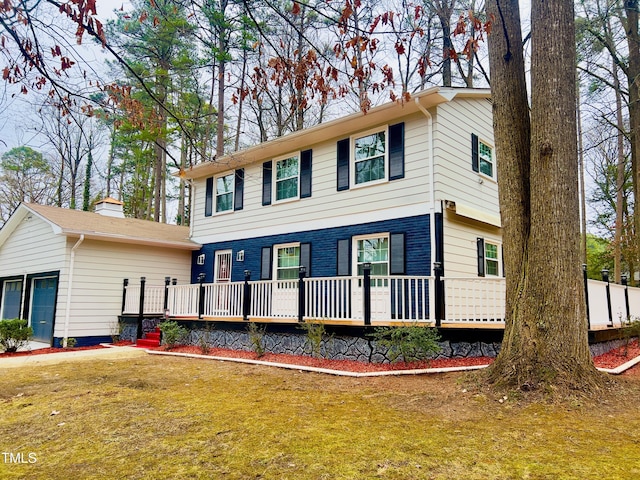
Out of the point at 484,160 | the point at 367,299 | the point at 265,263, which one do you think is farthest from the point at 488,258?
the point at 265,263

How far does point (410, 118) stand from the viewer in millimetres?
9398

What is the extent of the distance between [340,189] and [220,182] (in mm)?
5080

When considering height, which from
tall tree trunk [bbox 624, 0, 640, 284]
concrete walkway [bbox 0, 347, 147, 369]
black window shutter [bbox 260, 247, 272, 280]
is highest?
tall tree trunk [bbox 624, 0, 640, 284]

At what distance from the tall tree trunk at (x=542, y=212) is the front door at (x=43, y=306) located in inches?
457

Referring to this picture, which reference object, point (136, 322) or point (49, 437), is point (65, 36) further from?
point (136, 322)

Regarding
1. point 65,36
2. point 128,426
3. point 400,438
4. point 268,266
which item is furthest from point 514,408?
point 268,266

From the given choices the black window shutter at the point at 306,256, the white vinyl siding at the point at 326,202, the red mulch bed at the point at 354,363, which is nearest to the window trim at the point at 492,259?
the white vinyl siding at the point at 326,202

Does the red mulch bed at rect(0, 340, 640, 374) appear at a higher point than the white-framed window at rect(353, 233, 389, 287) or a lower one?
lower

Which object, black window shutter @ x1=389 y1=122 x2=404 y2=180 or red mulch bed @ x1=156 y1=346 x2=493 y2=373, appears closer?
red mulch bed @ x1=156 y1=346 x2=493 y2=373

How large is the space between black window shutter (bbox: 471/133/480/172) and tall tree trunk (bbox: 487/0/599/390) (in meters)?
4.76

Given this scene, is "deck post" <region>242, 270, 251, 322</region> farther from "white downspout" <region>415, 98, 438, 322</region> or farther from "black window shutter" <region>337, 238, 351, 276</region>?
"white downspout" <region>415, 98, 438, 322</region>

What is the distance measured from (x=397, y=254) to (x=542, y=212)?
14.2ft

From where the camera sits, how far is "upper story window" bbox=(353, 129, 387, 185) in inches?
387

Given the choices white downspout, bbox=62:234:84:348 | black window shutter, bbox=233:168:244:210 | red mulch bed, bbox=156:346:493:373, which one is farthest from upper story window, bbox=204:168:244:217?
red mulch bed, bbox=156:346:493:373
